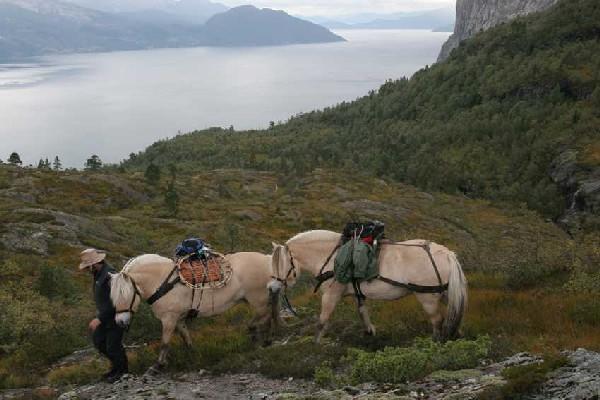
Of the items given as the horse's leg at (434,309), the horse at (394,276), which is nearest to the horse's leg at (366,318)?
the horse at (394,276)

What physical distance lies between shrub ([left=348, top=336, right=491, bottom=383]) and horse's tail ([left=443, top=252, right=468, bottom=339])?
873mm

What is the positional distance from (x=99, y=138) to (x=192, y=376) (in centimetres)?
19426

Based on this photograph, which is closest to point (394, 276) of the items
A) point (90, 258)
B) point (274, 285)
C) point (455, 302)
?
point (455, 302)

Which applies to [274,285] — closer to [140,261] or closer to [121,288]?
[140,261]

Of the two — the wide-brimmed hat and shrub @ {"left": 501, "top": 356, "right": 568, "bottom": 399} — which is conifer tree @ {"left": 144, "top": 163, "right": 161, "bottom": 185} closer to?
the wide-brimmed hat

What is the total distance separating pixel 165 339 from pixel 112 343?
0.96 meters

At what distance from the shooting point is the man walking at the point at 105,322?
381 inches

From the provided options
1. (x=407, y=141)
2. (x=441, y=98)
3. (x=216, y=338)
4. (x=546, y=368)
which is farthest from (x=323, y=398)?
(x=441, y=98)

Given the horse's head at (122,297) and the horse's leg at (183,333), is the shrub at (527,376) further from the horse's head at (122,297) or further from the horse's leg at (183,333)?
the horse's head at (122,297)

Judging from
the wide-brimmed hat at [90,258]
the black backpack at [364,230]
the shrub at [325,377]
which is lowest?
the shrub at [325,377]

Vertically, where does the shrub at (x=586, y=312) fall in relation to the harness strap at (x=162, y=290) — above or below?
below

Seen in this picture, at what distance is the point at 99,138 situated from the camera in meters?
188

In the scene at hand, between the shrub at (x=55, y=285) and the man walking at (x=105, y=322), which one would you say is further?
the shrub at (x=55, y=285)

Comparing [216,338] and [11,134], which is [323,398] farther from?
[11,134]
